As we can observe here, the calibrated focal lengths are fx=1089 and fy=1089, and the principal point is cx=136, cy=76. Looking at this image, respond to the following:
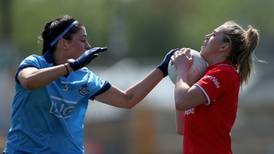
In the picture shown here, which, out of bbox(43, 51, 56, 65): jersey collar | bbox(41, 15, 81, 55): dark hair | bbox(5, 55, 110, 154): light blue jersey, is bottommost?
bbox(5, 55, 110, 154): light blue jersey

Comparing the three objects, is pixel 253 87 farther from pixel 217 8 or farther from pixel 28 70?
pixel 217 8

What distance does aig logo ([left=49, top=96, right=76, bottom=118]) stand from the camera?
775cm

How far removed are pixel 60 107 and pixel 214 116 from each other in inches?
48.7

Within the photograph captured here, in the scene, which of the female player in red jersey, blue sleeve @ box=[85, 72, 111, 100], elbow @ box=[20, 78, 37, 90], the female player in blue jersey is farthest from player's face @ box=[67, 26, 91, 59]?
the female player in red jersey

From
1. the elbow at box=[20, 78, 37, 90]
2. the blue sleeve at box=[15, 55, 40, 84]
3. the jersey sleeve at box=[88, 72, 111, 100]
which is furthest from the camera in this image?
the jersey sleeve at box=[88, 72, 111, 100]

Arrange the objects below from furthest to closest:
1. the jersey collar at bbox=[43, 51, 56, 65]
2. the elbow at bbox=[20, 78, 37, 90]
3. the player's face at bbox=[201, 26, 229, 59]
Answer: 1. the jersey collar at bbox=[43, 51, 56, 65]
2. the elbow at bbox=[20, 78, 37, 90]
3. the player's face at bbox=[201, 26, 229, 59]

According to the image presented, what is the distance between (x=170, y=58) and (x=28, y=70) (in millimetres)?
1021

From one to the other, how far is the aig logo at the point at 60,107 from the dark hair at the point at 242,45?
4.18 feet

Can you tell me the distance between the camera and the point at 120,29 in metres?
42.9

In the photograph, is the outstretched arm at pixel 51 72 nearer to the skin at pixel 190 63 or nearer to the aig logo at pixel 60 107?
the aig logo at pixel 60 107

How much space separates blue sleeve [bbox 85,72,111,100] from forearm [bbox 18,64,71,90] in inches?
23.0

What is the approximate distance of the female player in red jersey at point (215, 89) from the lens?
7047mm

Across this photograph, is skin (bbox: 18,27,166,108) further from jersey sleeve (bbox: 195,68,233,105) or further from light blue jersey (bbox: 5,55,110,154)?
jersey sleeve (bbox: 195,68,233,105)

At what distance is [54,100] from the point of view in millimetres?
7754
